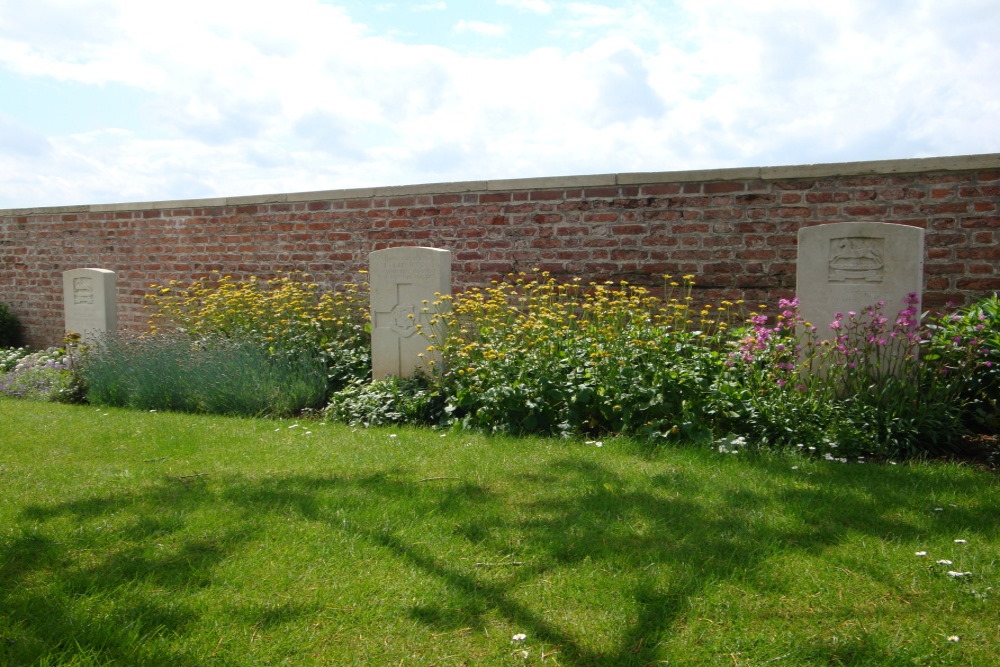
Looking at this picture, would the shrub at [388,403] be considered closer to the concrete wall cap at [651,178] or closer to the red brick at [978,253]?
the concrete wall cap at [651,178]

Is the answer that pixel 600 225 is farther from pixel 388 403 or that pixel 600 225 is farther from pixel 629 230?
pixel 388 403

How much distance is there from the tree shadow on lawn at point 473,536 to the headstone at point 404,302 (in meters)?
2.61

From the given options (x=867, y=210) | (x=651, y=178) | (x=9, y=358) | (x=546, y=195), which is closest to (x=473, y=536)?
(x=651, y=178)

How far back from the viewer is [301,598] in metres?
3.02

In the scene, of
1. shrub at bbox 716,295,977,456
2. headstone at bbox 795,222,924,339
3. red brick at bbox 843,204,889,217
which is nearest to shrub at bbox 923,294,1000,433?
shrub at bbox 716,295,977,456

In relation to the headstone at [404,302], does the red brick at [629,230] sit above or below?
above

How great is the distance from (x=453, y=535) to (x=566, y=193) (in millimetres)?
5332

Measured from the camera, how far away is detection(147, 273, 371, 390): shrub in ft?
26.6

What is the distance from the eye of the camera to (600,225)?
818 cm

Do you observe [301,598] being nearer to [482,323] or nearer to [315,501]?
[315,501]

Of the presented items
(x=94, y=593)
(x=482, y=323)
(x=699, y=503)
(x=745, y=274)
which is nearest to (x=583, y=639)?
(x=699, y=503)

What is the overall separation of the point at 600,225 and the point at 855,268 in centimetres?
283

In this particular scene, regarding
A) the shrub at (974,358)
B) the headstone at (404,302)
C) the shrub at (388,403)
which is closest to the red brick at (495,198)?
the headstone at (404,302)

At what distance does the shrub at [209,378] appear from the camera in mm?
7309
